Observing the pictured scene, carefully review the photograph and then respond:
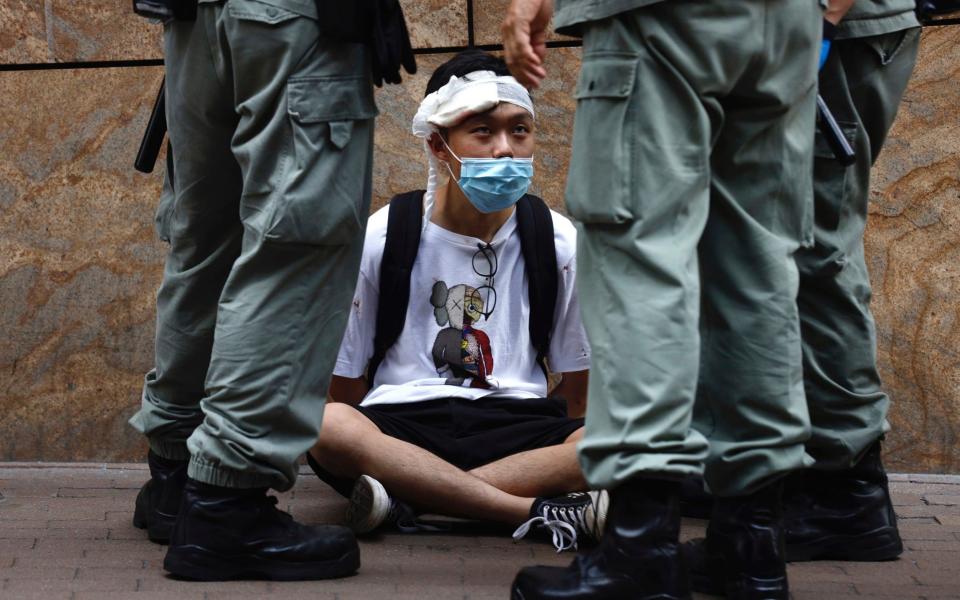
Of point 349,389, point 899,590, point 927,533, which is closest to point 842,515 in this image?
point 899,590

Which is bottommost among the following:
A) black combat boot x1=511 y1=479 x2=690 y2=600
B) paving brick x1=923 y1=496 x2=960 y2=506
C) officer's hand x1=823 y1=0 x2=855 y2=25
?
paving brick x1=923 y1=496 x2=960 y2=506

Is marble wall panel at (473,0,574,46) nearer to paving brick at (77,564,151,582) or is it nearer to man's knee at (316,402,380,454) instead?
man's knee at (316,402,380,454)

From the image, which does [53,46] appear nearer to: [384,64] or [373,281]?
[373,281]

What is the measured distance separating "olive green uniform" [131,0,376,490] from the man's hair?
1041 mm

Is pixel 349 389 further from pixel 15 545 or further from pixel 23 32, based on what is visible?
pixel 23 32

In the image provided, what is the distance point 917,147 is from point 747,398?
2177mm

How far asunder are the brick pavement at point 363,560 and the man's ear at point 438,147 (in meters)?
1.02

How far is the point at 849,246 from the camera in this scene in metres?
3.49

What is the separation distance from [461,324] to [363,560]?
836 millimetres

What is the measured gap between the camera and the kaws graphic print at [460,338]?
13.3 ft

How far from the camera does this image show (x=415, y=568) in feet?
11.1

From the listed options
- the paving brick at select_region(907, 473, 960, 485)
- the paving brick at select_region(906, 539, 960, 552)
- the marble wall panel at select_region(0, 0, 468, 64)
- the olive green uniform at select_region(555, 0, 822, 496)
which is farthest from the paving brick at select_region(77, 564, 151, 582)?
the paving brick at select_region(907, 473, 960, 485)

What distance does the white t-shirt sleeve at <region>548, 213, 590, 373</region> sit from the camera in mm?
4184

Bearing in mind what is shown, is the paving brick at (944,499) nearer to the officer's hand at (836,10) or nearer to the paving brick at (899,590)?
the paving brick at (899,590)
